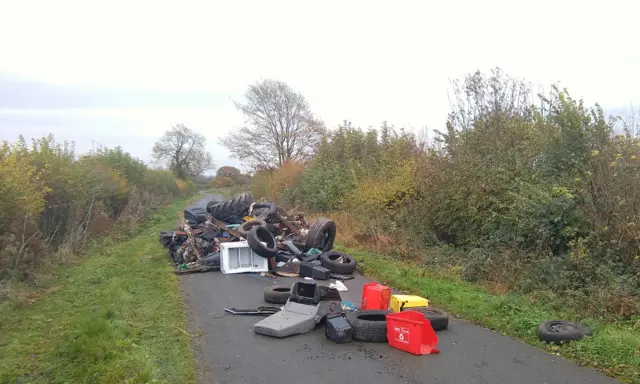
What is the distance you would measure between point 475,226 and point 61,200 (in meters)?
12.0

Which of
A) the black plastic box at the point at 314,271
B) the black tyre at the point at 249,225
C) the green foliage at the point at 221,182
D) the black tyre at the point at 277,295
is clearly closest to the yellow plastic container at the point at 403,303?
the black tyre at the point at 277,295

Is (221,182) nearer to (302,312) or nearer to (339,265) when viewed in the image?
(339,265)

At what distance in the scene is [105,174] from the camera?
21.1 meters

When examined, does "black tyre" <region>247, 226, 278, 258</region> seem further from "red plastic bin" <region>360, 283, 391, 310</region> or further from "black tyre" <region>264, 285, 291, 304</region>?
"red plastic bin" <region>360, 283, 391, 310</region>

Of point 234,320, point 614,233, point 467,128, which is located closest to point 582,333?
point 614,233

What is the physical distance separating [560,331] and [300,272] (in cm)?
632

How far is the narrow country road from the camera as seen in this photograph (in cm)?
516

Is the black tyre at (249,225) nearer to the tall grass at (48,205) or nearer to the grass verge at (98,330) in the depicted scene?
the grass verge at (98,330)

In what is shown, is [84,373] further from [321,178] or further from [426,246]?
[321,178]

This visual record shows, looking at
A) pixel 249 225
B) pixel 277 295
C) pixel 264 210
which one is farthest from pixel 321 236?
pixel 277 295

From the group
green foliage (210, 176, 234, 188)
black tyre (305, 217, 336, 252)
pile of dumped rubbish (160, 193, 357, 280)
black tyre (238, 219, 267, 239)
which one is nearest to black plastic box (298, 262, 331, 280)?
pile of dumped rubbish (160, 193, 357, 280)

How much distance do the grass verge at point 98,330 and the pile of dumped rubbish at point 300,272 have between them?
4.18ft

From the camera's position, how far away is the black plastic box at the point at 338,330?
248 inches

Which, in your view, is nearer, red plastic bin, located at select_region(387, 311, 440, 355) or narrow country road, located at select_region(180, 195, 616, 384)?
narrow country road, located at select_region(180, 195, 616, 384)
